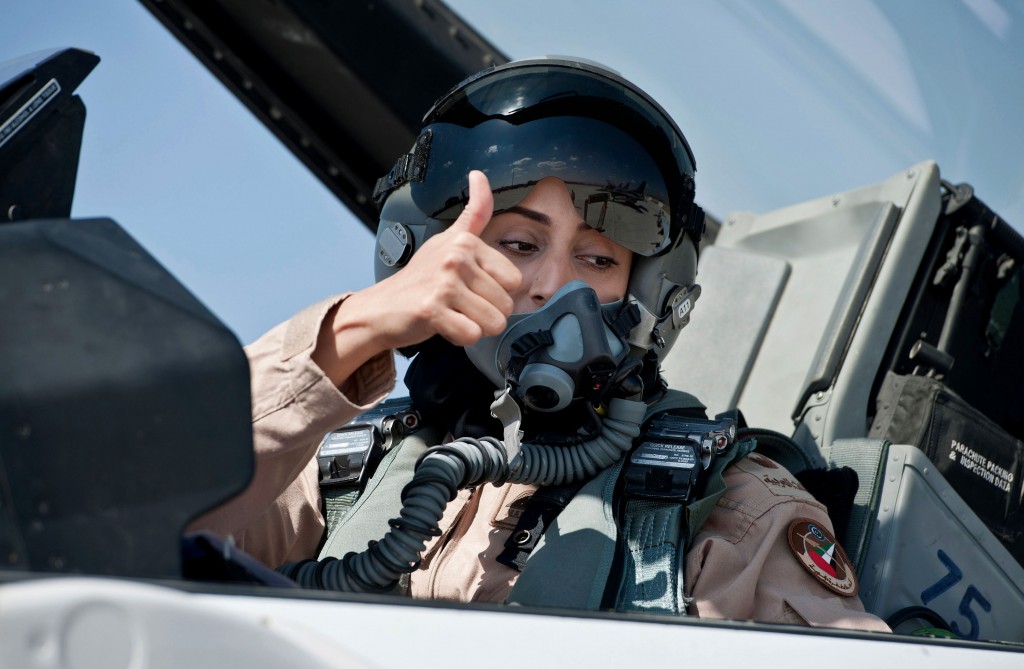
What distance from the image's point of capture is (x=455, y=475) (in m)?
1.46

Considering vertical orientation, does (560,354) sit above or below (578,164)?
below

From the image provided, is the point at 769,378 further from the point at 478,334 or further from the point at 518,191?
the point at 478,334

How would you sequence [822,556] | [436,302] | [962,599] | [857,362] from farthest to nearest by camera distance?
[857,362], [962,599], [822,556], [436,302]

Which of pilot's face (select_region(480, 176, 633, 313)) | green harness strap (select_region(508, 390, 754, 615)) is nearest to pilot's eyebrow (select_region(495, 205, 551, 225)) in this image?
pilot's face (select_region(480, 176, 633, 313))

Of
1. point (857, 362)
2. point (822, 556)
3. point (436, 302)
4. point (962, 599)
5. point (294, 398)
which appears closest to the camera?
point (436, 302)

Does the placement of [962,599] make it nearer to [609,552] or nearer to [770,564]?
[770,564]

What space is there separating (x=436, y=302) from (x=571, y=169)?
72 cm

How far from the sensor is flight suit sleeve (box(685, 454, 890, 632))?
56.8 inches

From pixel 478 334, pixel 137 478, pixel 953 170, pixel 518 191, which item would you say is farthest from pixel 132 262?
pixel 953 170

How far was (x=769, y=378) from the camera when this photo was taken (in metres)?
2.54

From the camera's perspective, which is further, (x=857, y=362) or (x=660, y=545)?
(x=857, y=362)

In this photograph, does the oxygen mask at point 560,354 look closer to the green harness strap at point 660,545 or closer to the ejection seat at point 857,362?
the green harness strap at point 660,545

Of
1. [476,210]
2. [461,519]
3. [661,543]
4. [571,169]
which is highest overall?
[571,169]

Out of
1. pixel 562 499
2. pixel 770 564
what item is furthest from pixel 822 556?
pixel 562 499
